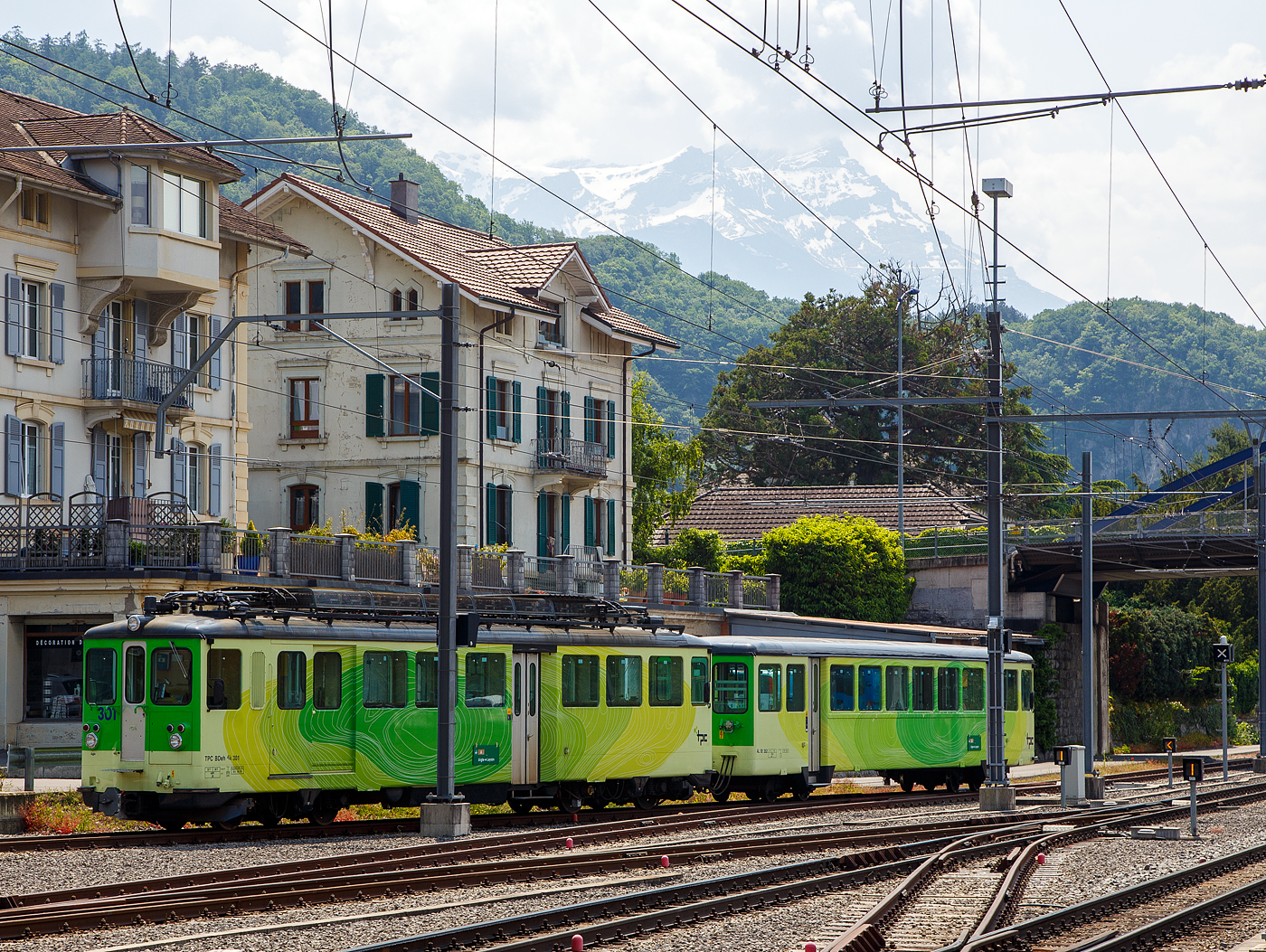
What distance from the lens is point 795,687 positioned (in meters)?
29.4

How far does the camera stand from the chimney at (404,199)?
51753mm

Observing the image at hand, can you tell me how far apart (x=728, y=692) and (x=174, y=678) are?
33.7ft

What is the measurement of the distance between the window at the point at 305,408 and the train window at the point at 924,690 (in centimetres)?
2167

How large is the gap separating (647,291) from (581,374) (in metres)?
64.9

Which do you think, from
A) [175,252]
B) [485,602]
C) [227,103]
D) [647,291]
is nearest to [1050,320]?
[647,291]

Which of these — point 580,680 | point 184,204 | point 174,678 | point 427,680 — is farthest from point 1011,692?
point 184,204

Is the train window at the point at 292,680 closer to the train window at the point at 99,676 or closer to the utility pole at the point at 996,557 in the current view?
the train window at the point at 99,676

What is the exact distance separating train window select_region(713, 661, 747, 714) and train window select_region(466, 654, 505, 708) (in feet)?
16.0

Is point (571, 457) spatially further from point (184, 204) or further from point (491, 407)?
point (184, 204)

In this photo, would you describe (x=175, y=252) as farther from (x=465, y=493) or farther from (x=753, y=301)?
(x=753, y=301)

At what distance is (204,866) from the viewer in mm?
17641

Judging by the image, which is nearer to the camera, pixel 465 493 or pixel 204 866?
pixel 204 866

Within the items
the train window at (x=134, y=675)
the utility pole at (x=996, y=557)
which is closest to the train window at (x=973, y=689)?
the utility pole at (x=996, y=557)

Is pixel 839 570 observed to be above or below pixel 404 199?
below
